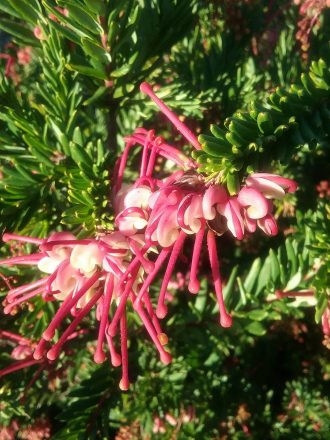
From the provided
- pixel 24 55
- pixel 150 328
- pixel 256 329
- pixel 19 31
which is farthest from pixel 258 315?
pixel 24 55

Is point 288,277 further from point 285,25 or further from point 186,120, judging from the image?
point 285,25

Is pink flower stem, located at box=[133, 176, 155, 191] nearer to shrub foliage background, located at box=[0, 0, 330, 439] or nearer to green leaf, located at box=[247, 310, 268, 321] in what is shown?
shrub foliage background, located at box=[0, 0, 330, 439]

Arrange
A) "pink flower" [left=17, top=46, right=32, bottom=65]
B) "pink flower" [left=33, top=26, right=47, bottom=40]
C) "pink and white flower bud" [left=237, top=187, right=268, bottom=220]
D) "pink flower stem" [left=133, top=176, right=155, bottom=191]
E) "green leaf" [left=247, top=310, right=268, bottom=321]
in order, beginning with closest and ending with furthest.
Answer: "pink and white flower bud" [left=237, top=187, right=268, bottom=220] → "pink flower stem" [left=133, top=176, right=155, bottom=191] → "pink flower" [left=33, top=26, right=47, bottom=40] → "green leaf" [left=247, top=310, right=268, bottom=321] → "pink flower" [left=17, top=46, right=32, bottom=65]

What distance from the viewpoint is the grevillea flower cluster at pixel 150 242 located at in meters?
0.47

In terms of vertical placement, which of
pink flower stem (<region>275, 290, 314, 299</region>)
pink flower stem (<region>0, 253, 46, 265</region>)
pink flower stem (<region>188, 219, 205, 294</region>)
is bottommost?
pink flower stem (<region>275, 290, 314, 299</region>)

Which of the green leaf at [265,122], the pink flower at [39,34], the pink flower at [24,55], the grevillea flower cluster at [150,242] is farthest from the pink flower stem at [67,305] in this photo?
the pink flower at [24,55]

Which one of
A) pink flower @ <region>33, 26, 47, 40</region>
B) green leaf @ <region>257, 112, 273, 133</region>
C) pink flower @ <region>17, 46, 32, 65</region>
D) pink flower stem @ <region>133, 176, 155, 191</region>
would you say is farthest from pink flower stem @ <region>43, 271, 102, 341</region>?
pink flower @ <region>17, 46, 32, 65</region>

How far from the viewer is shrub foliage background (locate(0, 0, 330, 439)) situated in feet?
2.00

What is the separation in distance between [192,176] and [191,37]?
739 mm

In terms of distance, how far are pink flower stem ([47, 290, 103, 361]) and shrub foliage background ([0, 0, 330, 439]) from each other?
0.34 ft

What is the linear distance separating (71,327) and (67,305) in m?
0.03

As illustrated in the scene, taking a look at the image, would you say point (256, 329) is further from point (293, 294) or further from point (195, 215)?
point (195, 215)

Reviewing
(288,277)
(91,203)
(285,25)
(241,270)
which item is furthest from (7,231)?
(285,25)

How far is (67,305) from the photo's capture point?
53 cm
